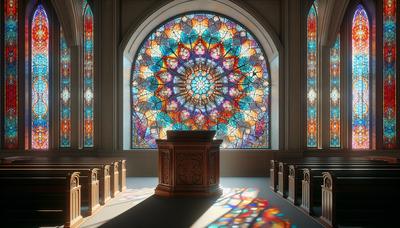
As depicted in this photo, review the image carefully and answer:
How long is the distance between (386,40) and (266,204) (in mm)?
6996

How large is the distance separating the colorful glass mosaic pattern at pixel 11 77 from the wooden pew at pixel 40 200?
19.7 ft

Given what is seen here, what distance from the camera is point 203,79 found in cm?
1338

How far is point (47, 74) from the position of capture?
40.0 ft

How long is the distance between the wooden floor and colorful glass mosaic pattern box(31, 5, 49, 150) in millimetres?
4580

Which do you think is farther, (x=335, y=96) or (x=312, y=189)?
(x=335, y=96)

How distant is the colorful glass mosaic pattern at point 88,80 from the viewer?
12.0 meters

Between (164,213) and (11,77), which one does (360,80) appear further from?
(11,77)

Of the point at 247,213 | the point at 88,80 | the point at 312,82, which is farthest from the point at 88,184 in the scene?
the point at 312,82


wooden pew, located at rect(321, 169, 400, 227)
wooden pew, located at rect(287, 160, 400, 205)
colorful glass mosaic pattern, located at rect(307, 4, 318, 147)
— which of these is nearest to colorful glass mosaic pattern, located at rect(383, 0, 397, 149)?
colorful glass mosaic pattern, located at rect(307, 4, 318, 147)

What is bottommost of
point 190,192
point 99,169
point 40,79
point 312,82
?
point 190,192

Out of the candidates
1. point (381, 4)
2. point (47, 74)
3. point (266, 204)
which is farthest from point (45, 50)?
point (381, 4)

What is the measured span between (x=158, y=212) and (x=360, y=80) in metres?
7.98

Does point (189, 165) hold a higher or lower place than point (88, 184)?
higher

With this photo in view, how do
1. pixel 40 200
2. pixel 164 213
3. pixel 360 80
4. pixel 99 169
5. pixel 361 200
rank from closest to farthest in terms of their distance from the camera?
1. pixel 361 200
2. pixel 40 200
3. pixel 164 213
4. pixel 99 169
5. pixel 360 80
